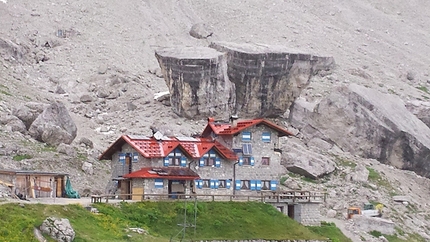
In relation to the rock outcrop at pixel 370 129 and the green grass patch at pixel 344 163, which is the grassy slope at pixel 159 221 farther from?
the rock outcrop at pixel 370 129

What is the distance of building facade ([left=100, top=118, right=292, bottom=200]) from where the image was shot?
87875 mm

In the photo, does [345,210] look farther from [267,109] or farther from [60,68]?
[60,68]

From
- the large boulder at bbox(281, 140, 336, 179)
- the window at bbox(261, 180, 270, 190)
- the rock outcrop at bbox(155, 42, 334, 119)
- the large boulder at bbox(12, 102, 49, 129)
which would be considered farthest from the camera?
the rock outcrop at bbox(155, 42, 334, 119)

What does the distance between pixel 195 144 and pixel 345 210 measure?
733 inches

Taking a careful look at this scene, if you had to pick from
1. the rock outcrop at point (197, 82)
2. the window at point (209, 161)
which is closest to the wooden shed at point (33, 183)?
the window at point (209, 161)

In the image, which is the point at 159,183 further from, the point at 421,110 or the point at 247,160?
the point at 421,110

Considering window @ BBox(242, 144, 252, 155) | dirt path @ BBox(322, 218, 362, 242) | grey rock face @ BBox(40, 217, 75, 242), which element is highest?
window @ BBox(242, 144, 252, 155)

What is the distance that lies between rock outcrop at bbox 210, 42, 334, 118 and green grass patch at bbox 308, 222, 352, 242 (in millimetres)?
32890

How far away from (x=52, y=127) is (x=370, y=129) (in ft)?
111

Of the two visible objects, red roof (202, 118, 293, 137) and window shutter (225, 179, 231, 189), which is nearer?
window shutter (225, 179, 231, 189)

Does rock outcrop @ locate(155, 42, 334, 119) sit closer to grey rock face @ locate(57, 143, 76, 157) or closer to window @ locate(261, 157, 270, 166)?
grey rock face @ locate(57, 143, 76, 157)

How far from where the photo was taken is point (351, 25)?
585ft

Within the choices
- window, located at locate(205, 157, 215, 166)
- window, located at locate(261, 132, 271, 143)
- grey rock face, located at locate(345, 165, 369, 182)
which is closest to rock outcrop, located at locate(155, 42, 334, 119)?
grey rock face, located at locate(345, 165, 369, 182)

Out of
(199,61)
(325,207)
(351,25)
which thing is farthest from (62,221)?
(351,25)
